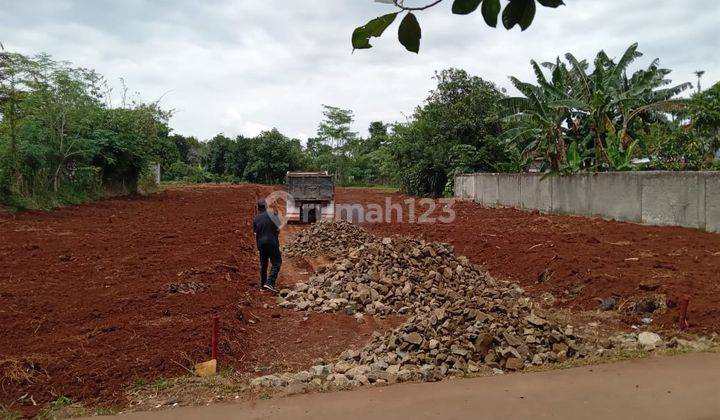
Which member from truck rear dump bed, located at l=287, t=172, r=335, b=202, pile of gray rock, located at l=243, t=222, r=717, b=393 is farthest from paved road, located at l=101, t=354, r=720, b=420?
truck rear dump bed, located at l=287, t=172, r=335, b=202

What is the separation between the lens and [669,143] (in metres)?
18.2

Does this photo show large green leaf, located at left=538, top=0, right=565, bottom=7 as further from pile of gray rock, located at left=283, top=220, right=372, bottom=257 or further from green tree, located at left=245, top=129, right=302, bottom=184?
green tree, located at left=245, top=129, right=302, bottom=184

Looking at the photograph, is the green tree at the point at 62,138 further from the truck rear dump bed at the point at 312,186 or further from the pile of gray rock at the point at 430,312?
the pile of gray rock at the point at 430,312

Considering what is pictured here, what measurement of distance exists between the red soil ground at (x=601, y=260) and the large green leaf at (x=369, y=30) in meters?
6.21

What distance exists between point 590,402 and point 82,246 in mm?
11920

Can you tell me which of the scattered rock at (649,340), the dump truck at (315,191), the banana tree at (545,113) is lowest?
the scattered rock at (649,340)

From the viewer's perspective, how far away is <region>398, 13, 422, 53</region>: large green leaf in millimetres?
1724

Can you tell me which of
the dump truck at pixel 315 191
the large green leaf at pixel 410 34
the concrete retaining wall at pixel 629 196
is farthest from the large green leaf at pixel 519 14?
the dump truck at pixel 315 191

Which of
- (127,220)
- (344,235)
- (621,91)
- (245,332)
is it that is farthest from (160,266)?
(621,91)

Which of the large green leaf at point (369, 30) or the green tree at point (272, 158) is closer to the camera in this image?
the large green leaf at point (369, 30)

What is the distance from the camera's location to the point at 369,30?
5.65 feet

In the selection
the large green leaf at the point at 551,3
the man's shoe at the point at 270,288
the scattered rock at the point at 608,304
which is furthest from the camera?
the man's shoe at the point at 270,288

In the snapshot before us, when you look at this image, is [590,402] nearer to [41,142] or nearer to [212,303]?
[212,303]

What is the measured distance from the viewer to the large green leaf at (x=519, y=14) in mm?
1656
